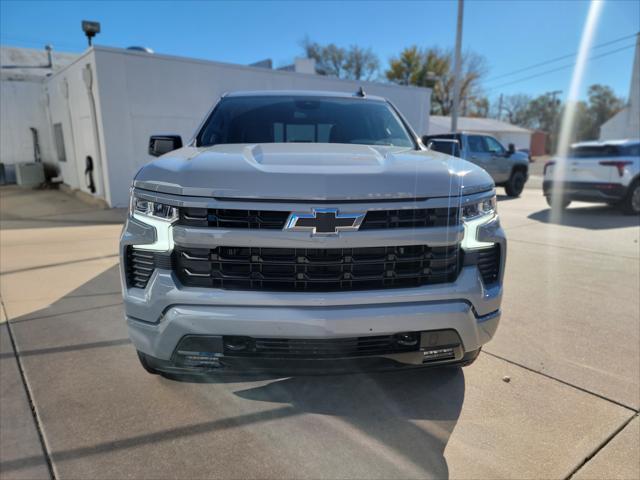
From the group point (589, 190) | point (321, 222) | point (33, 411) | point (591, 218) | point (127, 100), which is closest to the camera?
point (321, 222)

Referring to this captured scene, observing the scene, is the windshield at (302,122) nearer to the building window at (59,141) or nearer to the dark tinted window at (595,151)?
the dark tinted window at (595,151)

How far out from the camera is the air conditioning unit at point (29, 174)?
1508 cm

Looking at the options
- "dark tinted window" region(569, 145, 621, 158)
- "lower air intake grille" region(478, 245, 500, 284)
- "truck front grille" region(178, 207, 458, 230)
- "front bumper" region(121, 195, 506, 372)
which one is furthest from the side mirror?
"dark tinted window" region(569, 145, 621, 158)

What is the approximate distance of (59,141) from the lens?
47.6 ft

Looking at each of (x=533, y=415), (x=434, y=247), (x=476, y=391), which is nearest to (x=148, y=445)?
(x=434, y=247)


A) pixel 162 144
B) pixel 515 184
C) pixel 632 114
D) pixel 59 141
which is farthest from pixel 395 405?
pixel 632 114

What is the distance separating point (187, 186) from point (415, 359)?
135 centimetres

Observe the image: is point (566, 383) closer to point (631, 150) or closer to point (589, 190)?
point (589, 190)

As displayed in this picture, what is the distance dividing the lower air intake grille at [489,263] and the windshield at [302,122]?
4.30 ft

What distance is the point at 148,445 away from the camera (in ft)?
7.25

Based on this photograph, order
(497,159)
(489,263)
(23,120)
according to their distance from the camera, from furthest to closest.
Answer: (23,120)
(497,159)
(489,263)

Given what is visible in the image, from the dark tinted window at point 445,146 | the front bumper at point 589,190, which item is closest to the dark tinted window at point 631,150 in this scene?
the front bumper at point 589,190

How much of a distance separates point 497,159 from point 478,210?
11.7 metres

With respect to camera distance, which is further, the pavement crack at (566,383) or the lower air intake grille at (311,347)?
the pavement crack at (566,383)
